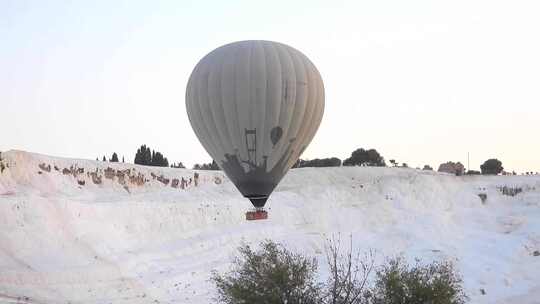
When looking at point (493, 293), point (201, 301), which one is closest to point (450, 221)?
point (493, 293)

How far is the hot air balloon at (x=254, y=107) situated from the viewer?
81.9 ft

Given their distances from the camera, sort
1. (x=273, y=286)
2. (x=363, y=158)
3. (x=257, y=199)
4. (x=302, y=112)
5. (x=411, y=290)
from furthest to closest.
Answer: (x=363, y=158)
(x=257, y=199)
(x=302, y=112)
(x=411, y=290)
(x=273, y=286)

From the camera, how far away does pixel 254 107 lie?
25.0 meters

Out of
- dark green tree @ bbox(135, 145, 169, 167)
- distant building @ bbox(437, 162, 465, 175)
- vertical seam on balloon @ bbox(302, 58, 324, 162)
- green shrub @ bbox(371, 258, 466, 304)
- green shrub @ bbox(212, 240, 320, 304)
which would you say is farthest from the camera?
distant building @ bbox(437, 162, 465, 175)

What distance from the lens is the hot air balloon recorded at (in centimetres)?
2497

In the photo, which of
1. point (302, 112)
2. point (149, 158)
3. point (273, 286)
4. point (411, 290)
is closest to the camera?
point (273, 286)

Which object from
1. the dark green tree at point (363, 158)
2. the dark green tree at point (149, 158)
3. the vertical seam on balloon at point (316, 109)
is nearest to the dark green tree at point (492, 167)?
the dark green tree at point (363, 158)

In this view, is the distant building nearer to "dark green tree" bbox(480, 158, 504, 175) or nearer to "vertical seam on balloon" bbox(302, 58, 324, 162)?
"dark green tree" bbox(480, 158, 504, 175)

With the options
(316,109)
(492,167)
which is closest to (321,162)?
(492,167)

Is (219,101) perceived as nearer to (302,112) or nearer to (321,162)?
(302,112)

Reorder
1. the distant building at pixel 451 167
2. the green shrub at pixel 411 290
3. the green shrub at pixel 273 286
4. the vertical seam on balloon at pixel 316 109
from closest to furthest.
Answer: the green shrub at pixel 273 286 → the green shrub at pixel 411 290 → the vertical seam on balloon at pixel 316 109 → the distant building at pixel 451 167

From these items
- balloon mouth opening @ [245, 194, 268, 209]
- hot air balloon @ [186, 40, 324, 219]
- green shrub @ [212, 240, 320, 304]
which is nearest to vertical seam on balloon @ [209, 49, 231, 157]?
hot air balloon @ [186, 40, 324, 219]

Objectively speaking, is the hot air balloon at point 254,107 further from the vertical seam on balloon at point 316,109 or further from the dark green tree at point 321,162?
the dark green tree at point 321,162

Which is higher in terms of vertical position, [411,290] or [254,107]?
[254,107]
